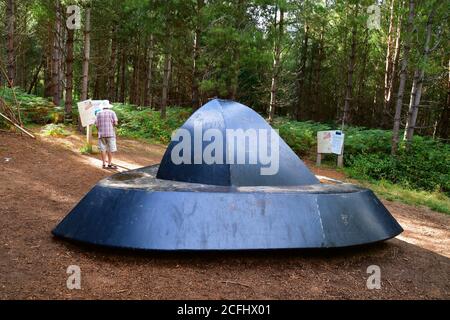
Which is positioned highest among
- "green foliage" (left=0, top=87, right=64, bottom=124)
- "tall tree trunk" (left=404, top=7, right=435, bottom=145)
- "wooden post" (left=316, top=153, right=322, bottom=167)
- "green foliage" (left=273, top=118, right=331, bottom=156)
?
"tall tree trunk" (left=404, top=7, right=435, bottom=145)

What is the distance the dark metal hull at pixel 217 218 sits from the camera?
15.5 ft

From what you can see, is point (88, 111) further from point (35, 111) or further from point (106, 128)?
point (35, 111)

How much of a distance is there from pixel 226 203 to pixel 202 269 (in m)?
0.85

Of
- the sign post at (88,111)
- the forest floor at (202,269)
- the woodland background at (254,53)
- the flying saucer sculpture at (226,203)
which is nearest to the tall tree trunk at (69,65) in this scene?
the woodland background at (254,53)

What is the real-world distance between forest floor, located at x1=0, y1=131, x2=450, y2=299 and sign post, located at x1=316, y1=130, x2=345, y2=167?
25.7 feet

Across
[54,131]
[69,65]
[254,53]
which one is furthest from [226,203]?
[254,53]

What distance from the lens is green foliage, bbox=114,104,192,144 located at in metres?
16.3

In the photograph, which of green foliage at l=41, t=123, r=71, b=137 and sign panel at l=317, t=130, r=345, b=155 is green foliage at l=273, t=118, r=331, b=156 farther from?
green foliage at l=41, t=123, r=71, b=137

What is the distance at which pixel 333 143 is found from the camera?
1466 cm

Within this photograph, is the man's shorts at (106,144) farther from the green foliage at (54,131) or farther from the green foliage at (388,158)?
the green foliage at (388,158)

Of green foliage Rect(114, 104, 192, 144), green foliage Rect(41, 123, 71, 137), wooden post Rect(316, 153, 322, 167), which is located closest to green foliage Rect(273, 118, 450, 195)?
wooden post Rect(316, 153, 322, 167)

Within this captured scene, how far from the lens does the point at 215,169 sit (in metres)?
5.71

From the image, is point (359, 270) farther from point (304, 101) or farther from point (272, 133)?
point (304, 101)

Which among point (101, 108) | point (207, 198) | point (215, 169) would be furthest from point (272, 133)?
point (101, 108)
